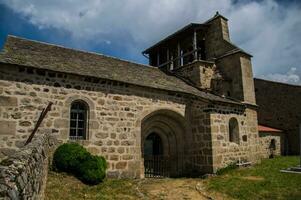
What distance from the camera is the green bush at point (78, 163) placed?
29.9 ft

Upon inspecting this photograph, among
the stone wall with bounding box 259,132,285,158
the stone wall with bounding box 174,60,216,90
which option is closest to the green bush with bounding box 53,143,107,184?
the stone wall with bounding box 174,60,216,90

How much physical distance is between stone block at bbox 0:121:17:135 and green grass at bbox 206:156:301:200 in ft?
24.5

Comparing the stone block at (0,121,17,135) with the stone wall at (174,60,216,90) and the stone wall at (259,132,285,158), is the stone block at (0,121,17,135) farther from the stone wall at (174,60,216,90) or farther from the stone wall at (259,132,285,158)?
the stone wall at (259,132,285,158)

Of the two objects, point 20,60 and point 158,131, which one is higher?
point 20,60

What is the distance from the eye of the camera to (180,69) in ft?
61.1

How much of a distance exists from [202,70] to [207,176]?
750 centimetres

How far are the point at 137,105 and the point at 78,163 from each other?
4.11 metres

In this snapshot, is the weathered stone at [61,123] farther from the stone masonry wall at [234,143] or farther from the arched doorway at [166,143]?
the stone masonry wall at [234,143]

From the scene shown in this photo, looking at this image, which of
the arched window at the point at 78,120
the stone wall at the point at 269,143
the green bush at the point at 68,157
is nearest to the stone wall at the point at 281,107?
the stone wall at the point at 269,143

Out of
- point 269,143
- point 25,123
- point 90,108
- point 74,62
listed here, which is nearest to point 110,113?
point 90,108

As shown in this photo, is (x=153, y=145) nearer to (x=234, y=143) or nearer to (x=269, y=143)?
(x=234, y=143)

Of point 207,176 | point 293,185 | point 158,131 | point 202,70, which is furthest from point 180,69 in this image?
point 293,185

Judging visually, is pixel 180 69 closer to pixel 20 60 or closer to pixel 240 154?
pixel 240 154

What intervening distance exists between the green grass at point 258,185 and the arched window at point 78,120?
5574mm
